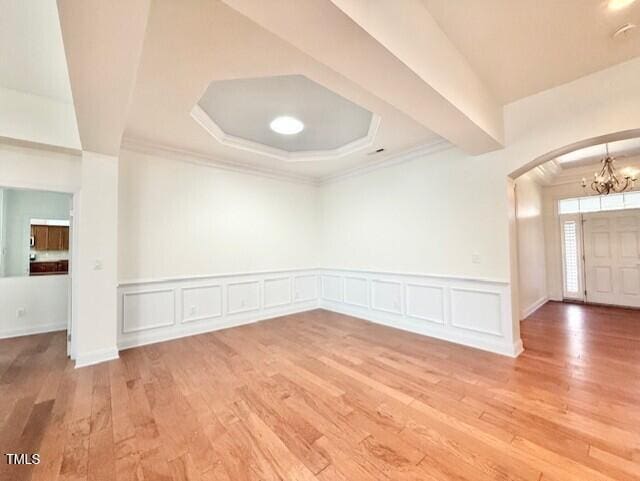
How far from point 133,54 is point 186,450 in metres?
2.51

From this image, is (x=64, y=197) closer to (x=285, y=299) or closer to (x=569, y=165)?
(x=285, y=299)

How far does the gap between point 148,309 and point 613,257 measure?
8929 millimetres

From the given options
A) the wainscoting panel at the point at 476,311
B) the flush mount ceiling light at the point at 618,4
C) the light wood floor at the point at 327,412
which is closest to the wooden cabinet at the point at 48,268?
the light wood floor at the point at 327,412

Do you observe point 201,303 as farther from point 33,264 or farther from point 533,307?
point 533,307

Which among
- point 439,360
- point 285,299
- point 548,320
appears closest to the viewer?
point 439,360

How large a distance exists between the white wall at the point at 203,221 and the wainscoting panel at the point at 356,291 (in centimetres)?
102

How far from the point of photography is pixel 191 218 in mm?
4266

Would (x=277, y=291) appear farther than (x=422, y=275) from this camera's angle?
Yes

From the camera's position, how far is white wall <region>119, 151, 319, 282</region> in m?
3.78

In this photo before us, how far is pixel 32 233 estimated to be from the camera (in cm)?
464

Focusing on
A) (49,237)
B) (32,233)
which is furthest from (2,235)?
(49,237)

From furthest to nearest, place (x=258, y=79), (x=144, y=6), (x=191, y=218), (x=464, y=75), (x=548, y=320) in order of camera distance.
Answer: (x=548, y=320) → (x=191, y=218) → (x=258, y=79) → (x=464, y=75) → (x=144, y=6)

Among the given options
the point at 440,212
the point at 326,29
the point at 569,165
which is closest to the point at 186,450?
the point at 326,29

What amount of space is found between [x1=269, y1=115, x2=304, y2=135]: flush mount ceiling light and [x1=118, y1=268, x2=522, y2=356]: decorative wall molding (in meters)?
2.54
